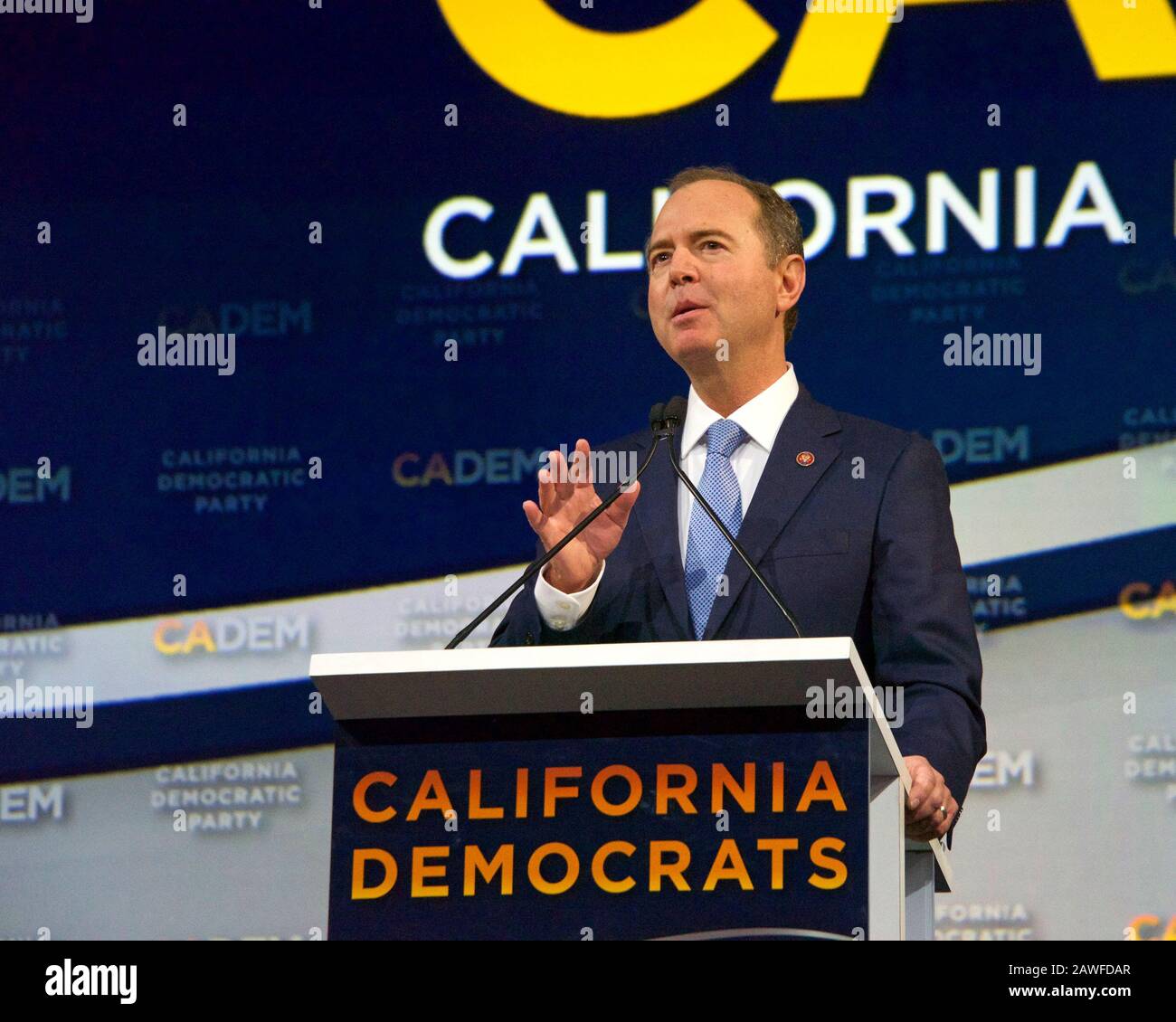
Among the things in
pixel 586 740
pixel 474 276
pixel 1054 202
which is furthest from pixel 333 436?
pixel 586 740

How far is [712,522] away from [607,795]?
0.85 m

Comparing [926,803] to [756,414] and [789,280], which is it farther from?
[789,280]

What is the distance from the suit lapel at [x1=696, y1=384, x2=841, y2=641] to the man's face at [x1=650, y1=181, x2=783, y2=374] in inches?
6.6

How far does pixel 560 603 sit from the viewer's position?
2.64 metres

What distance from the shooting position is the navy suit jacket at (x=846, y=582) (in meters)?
2.74

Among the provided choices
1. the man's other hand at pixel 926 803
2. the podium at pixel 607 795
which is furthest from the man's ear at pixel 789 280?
the podium at pixel 607 795

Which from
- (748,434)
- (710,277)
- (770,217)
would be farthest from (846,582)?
(770,217)

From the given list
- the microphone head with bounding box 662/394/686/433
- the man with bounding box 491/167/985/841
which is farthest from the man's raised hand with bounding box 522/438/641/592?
the microphone head with bounding box 662/394/686/433

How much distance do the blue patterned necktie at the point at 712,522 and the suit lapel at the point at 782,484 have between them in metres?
0.03

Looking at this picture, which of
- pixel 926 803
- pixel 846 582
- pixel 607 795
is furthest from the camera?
pixel 846 582

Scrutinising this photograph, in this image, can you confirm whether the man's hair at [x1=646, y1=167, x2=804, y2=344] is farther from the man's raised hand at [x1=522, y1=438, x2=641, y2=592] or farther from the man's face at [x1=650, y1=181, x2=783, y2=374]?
the man's raised hand at [x1=522, y1=438, x2=641, y2=592]

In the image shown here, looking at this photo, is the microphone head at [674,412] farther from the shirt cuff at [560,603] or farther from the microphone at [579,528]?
the shirt cuff at [560,603]
